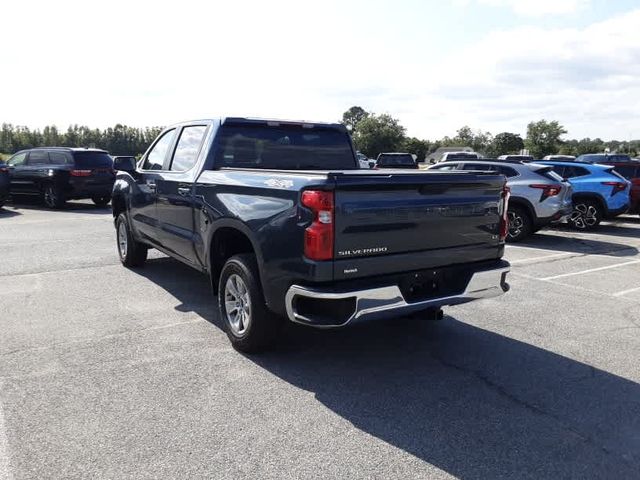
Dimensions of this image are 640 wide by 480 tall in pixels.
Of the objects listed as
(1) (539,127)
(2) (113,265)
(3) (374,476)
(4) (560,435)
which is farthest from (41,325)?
(1) (539,127)

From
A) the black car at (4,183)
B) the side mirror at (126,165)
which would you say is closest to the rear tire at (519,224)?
the side mirror at (126,165)

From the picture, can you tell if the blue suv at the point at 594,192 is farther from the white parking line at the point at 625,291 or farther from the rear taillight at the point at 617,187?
the white parking line at the point at 625,291

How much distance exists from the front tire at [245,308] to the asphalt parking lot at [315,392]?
0.18 m

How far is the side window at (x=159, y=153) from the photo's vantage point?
6.06m

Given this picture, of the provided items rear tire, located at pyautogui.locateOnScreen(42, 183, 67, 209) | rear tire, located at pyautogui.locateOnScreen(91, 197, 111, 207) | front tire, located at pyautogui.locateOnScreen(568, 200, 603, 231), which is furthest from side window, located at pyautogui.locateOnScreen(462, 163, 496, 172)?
rear tire, located at pyautogui.locateOnScreen(42, 183, 67, 209)

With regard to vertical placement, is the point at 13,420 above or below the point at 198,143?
below

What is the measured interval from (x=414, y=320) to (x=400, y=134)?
104 metres

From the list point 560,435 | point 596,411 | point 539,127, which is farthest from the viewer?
point 539,127

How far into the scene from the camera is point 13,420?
3273mm

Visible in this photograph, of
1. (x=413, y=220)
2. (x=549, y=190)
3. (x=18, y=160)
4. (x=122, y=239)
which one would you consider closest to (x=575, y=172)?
(x=549, y=190)

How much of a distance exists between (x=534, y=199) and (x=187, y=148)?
25.4 ft

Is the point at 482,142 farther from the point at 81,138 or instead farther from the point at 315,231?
the point at 315,231

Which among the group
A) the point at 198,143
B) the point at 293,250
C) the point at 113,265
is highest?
the point at 198,143

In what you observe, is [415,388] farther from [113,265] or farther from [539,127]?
[539,127]
